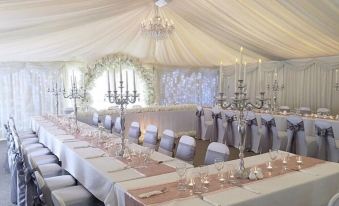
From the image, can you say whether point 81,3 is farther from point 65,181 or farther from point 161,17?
point 65,181

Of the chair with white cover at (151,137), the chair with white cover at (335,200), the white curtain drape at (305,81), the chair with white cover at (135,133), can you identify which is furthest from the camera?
the white curtain drape at (305,81)

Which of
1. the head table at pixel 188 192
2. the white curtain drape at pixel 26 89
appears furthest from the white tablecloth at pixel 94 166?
the white curtain drape at pixel 26 89

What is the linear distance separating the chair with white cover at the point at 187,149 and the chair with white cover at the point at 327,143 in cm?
320

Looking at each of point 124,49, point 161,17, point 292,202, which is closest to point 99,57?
point 124,49

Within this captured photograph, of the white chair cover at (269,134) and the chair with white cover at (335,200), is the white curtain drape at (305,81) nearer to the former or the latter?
the white chair cover at (269,134)

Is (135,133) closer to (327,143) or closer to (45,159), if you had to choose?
(45,159)

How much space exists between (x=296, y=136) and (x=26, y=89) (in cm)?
839

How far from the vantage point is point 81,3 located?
4.96 metres

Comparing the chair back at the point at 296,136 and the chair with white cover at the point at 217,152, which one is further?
the chair back at the point at 296,136

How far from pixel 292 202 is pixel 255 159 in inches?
34.0

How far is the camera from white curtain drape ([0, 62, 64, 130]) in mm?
9396

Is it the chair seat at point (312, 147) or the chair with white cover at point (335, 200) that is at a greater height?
the chair with white cover at point (335, 200)

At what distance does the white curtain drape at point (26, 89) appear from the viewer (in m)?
9.40

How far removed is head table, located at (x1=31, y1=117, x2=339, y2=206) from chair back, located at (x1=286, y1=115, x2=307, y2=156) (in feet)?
10.5
